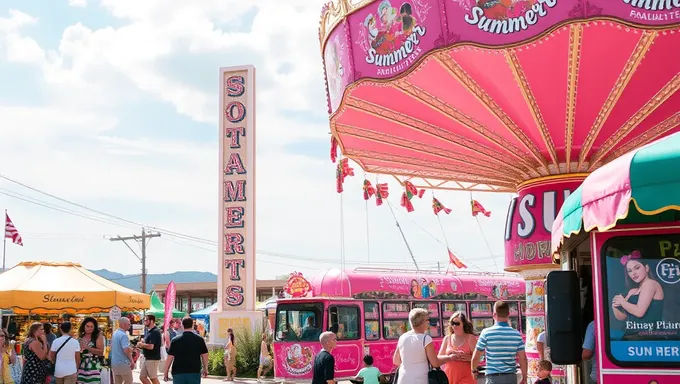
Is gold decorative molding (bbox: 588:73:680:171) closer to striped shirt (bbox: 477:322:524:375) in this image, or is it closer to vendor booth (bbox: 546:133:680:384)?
striped shirt (bbox: 477:322:524:375)

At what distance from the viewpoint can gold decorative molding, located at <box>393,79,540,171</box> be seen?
15953 millimetres

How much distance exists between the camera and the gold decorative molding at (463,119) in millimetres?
15953

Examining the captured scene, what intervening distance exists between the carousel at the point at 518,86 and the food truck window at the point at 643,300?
7.86m

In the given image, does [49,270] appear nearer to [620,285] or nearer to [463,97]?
[463,97]

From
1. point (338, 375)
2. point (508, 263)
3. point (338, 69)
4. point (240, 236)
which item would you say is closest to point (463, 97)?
point (338, 69)

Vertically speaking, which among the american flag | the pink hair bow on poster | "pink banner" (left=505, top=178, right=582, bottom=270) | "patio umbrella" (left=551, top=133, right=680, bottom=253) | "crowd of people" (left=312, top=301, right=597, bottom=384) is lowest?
"crowd of people" (left=312, top=301, right=597, bottom=384)

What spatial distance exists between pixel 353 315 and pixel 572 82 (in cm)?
873

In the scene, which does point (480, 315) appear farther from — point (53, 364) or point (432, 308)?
point (53, 364)

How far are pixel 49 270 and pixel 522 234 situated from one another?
41.4ft

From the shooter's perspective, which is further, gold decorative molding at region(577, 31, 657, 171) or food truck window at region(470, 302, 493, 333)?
food truck window at region(470, 302, 493, 333)

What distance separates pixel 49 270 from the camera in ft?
70.7

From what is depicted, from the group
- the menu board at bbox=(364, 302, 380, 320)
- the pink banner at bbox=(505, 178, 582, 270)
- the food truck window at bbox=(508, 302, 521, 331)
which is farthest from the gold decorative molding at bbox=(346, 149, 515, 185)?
the food truck window at bbox=(508, 302, 521, 331)

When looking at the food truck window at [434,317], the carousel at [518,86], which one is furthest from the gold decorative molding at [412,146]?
the food truck window at [434,317]

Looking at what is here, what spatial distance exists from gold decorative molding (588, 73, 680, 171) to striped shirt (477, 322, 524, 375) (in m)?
7.98
